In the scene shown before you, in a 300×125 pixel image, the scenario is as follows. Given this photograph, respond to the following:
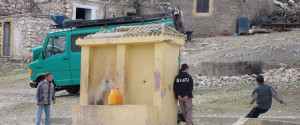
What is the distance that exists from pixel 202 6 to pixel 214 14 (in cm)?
100

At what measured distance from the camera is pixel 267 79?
12367 mm

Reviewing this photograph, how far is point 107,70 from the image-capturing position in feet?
22.6

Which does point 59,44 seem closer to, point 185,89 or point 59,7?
point 185,89

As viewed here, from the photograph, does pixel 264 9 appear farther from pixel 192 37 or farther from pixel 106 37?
pixel 106 37

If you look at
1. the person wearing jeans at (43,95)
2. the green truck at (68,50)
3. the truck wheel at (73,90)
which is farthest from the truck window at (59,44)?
the person wearing jeans at (43,95)

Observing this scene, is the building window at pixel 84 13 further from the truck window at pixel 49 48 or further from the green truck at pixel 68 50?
the truck window at pixel 49 48

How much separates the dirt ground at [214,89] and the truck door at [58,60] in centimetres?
71

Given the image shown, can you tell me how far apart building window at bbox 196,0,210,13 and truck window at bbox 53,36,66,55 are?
14.3 m

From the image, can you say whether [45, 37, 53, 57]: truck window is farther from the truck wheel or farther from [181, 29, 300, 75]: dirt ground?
[181, 29, 300, 75]: dirt ground

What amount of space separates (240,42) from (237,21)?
3.77 metres

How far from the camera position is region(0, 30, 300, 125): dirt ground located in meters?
9.51

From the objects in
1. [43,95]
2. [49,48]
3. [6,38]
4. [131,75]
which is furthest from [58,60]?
[6,38]

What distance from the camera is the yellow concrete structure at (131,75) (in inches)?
245

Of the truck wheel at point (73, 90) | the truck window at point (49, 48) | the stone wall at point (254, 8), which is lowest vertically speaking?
the truck wheel at point (73, 90)
